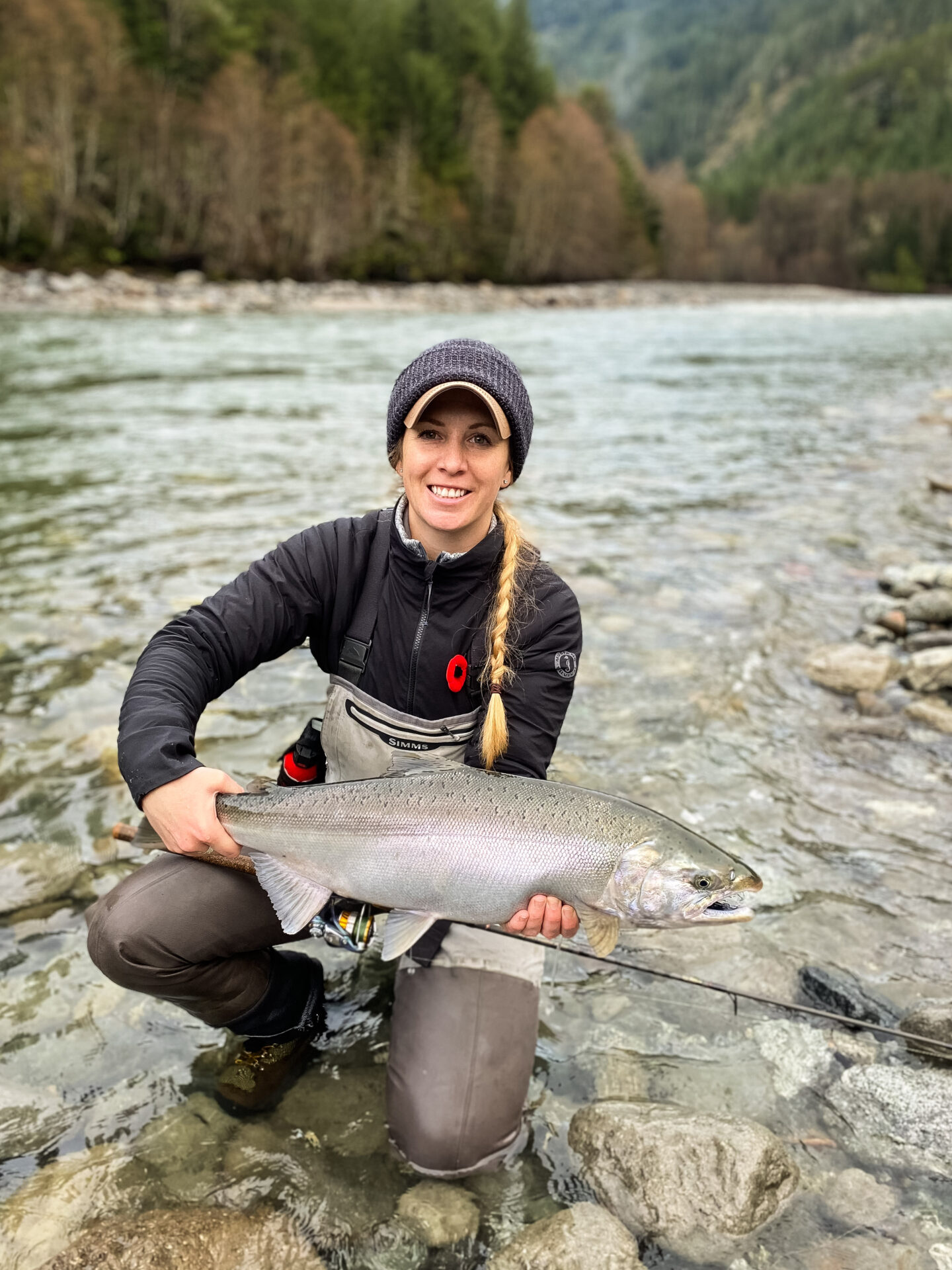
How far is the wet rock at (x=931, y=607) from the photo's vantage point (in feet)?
19.8

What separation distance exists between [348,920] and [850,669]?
3684mm

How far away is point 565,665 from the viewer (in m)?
2.83

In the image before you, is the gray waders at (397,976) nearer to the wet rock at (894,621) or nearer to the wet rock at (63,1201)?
the wet rock at (63,1201)

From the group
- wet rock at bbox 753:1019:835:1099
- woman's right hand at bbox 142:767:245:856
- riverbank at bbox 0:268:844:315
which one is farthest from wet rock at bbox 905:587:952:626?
riverbank at bbox 0:268:844:315

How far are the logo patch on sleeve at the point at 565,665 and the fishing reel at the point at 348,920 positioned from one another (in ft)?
2.89

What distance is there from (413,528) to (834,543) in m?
6.32

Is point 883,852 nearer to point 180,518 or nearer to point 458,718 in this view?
point 458,718

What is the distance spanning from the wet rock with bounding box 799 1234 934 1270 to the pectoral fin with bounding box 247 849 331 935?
1.45m

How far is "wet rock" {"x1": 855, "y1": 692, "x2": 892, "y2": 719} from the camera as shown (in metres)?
5.04

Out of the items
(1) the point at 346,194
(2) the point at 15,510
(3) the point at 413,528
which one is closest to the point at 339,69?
(1) the point at 346,194

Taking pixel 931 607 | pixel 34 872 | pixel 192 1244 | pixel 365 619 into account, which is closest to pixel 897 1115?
pixel 192 1244

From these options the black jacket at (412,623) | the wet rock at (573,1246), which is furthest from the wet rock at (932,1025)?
the black jacket at (412,623)

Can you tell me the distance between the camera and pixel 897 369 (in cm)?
2205

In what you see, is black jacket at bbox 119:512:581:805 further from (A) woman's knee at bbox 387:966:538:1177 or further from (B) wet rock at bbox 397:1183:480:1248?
(B) wet rock at bbox 397:1183:480:1248
